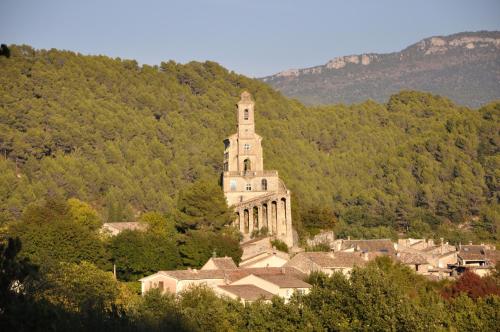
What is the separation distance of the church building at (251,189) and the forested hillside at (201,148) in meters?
4.03

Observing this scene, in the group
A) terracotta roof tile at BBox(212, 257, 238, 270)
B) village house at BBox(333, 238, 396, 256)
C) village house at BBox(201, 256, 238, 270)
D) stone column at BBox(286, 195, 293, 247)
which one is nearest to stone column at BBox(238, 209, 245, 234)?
stone column at BBox(286, 195, 293, 247)

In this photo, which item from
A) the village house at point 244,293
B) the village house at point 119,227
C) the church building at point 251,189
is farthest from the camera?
the church building at point 251,189

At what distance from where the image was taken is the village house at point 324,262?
6209cm

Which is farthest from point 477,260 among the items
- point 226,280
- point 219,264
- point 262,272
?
point 226,280

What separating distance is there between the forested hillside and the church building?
13.2ft

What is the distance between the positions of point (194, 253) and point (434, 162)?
56173 mm

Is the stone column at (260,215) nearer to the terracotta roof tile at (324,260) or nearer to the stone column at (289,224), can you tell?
the stone column at (289,224)

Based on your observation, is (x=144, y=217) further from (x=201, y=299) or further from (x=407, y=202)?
(x=407, y=202)

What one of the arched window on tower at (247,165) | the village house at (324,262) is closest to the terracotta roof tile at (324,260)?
the village house at (324,262)

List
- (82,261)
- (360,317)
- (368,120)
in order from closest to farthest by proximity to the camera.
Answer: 1. (360,317)
2. (82,261)
3. (368,120)

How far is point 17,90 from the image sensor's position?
104 metres

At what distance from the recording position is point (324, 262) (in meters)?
63.2

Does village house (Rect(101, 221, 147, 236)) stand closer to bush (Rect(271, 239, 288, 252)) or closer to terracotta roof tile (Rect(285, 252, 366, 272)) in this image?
bush (Rect(271, 239, 288, 252))

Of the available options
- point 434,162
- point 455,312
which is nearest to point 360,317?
point 455,312
